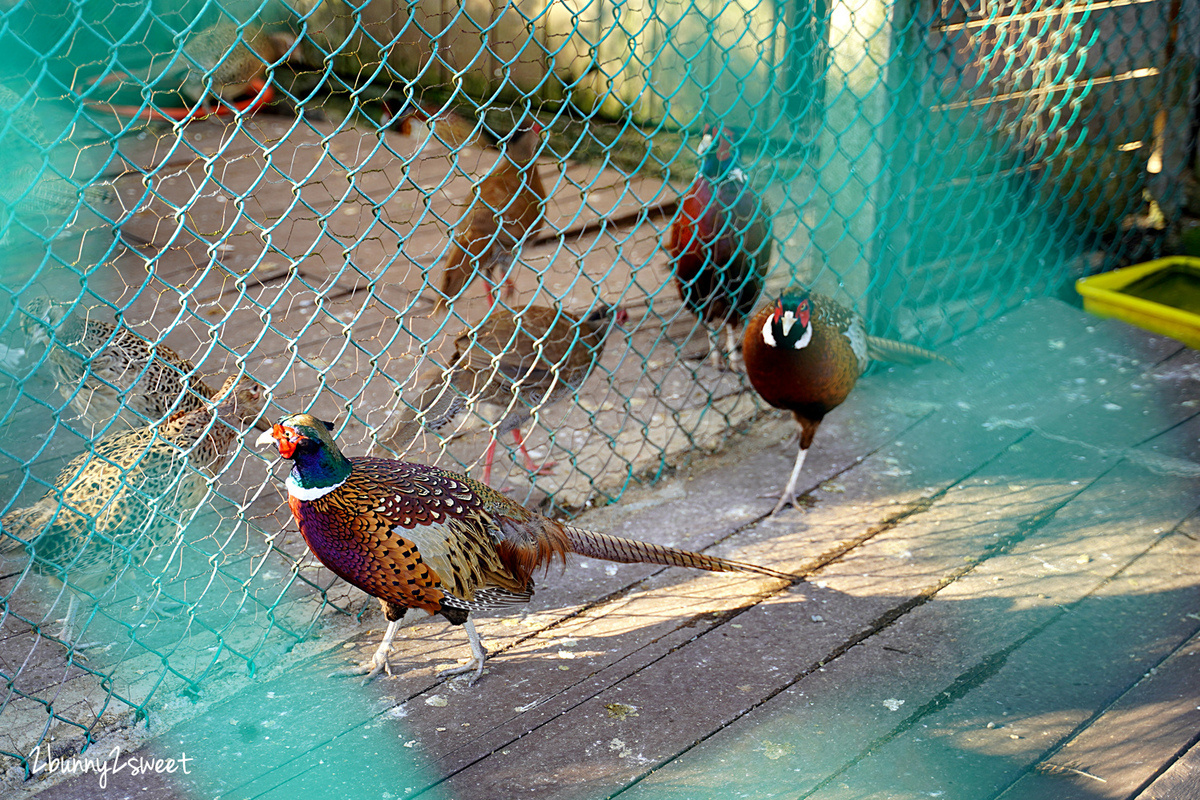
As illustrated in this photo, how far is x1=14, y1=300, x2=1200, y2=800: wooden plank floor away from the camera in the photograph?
2.11 m

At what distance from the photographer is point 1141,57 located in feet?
14.2

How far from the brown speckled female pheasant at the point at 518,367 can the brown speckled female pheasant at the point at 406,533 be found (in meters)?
0.63

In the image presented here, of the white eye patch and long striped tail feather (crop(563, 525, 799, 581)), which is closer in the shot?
long striped tail feather (crop(563, 525, 799, 581))

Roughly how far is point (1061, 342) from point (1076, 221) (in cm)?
75

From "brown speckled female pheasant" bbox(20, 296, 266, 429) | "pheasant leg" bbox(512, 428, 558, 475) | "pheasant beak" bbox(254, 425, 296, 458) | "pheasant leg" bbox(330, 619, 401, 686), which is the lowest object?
"pheasant leg" bbox(330, 619, 401, 686)

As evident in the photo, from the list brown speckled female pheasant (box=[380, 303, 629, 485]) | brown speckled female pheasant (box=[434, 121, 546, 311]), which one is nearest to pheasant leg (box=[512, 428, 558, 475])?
brown speckled female pheasant (box=[380, 303, 629, 485])

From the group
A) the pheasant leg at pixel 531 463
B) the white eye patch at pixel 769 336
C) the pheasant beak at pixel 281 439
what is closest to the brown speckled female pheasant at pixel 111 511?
the pheasant beak at pixel 281 439

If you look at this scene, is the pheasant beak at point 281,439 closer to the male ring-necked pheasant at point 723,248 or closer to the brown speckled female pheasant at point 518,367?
the brown speckled female pheasant at point 518,367

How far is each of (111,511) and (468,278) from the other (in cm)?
153

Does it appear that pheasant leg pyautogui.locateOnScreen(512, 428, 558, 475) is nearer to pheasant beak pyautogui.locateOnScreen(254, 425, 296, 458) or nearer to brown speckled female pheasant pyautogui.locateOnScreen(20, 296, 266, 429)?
brown speckled female pheasant pyautogui.locateOnScreen(20, 296, 266, 429)

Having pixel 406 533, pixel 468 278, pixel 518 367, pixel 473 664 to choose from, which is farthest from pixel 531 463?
pixel 406 533

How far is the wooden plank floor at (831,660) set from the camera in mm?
2111

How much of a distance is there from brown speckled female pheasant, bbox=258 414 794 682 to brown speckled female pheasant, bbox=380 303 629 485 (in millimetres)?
635

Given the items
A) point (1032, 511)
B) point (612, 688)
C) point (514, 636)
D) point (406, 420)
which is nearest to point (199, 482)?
point (406, 420)
